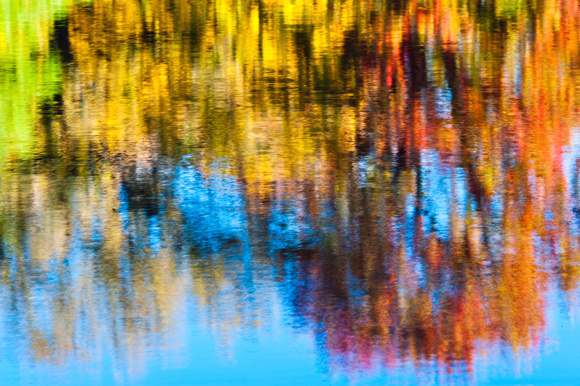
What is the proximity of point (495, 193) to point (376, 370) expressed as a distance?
167cm

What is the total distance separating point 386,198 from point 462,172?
55 cm

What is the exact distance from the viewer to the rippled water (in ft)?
9.61

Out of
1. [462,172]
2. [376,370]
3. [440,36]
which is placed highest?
[440,36]

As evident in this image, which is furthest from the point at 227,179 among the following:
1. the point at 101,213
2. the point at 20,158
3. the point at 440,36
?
the point at 440,36

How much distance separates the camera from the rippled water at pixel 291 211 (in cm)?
293

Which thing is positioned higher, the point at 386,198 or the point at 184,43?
the point at 184,43

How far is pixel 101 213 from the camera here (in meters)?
4.00

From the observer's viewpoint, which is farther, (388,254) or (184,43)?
(184,43)

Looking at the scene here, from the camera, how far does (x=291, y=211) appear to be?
12.9 ft

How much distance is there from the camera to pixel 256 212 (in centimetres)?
395

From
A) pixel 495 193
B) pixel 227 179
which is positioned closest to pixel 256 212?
pixel 227 179

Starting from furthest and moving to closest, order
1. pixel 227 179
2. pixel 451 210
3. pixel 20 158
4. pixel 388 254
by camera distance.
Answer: pixel 20 158, pixel 227 179, pixel 451 210, pixel 388 254

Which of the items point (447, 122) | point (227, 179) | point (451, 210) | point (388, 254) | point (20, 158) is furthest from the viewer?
point (447, 122)

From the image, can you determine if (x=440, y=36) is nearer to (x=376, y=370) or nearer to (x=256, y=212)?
(x=256, y=212)
